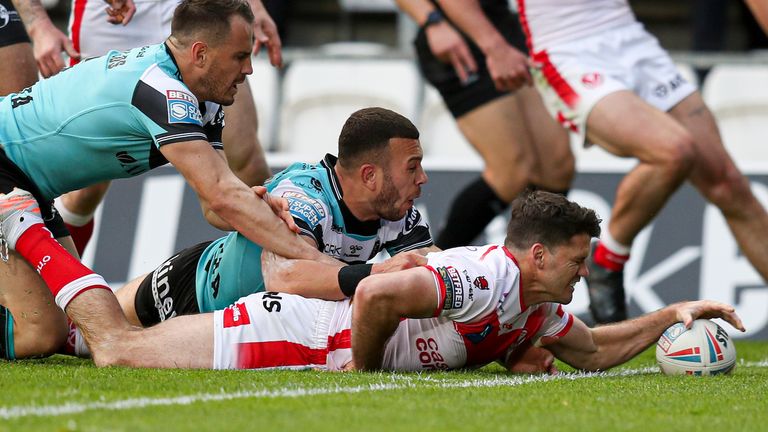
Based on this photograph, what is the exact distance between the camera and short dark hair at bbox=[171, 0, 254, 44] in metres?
5.36

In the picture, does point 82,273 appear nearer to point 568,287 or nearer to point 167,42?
point 167,42

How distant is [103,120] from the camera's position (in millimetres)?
5301

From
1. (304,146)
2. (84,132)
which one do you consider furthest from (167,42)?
→ (304,146)

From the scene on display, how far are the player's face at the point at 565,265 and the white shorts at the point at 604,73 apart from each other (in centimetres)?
199

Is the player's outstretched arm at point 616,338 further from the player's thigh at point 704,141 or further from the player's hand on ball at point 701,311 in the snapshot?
the player's thigh at point 704,141

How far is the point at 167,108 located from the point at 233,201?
1.43ft

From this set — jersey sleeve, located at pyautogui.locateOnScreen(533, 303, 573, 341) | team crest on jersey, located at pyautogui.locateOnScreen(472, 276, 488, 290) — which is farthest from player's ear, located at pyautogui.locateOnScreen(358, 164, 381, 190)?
Result: jersey sleeve, located at pyautogui.locateOnScreen(533, 303, 573, 341)

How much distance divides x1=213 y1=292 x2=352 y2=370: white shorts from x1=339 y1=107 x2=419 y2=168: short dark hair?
0.65 metres

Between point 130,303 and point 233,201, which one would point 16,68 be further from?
point 233,201

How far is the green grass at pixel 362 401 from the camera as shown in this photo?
3.71 metres

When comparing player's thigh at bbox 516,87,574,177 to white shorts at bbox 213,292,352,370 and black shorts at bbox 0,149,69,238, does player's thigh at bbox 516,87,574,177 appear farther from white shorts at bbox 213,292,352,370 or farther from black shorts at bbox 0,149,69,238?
black shorts at bbox 0,149,69,238

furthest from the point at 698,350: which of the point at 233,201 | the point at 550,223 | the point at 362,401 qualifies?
the point at 233,201

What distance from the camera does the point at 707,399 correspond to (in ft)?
14.8

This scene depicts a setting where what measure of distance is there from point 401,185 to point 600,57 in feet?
6.54
